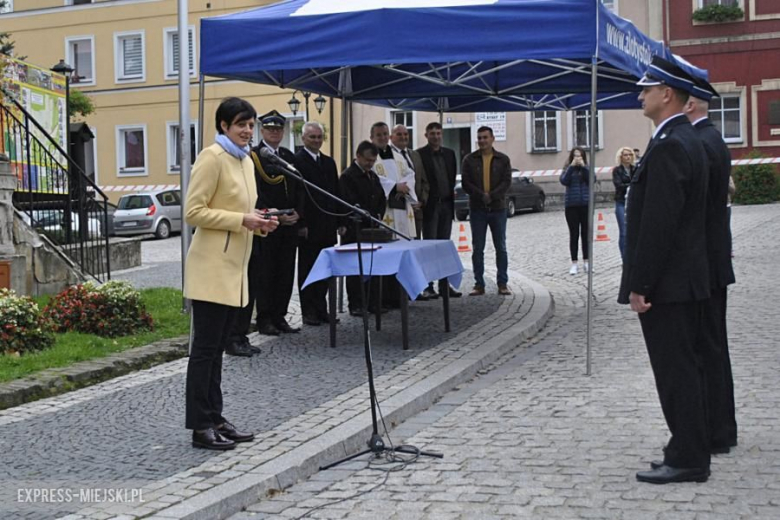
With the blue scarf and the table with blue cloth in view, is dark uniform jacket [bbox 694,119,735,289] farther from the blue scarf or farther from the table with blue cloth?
the table with blue cloth

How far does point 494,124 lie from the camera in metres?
37.9

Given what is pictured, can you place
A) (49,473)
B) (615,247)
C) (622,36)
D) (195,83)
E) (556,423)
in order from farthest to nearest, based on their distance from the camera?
(195,83), (615,247), (622,36), (556,423), (49,473)

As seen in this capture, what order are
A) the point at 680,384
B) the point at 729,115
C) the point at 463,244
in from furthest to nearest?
the point at 729,115 < the point at 463,244 < the point at 680,384

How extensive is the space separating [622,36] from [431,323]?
11.5 ft

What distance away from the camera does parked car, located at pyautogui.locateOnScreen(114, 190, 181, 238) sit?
33562 millimetres

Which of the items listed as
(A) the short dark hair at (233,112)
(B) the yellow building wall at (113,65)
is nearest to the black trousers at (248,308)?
(A) the short dark hair at (233,112)

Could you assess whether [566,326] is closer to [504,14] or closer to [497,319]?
[497,319]

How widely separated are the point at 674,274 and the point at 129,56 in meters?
40.7

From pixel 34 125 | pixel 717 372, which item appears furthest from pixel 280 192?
pixel 34 125

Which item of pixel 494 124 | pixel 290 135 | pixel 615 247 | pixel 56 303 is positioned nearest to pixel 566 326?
pixel 56 303

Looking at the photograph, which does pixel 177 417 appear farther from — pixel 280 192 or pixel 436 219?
pixel 436 219

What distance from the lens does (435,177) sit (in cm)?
1338

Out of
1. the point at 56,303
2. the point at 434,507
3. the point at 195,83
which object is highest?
the point at 195,83

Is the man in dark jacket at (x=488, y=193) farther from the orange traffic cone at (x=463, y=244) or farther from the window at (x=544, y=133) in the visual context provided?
the window at (x=544, y=133)
